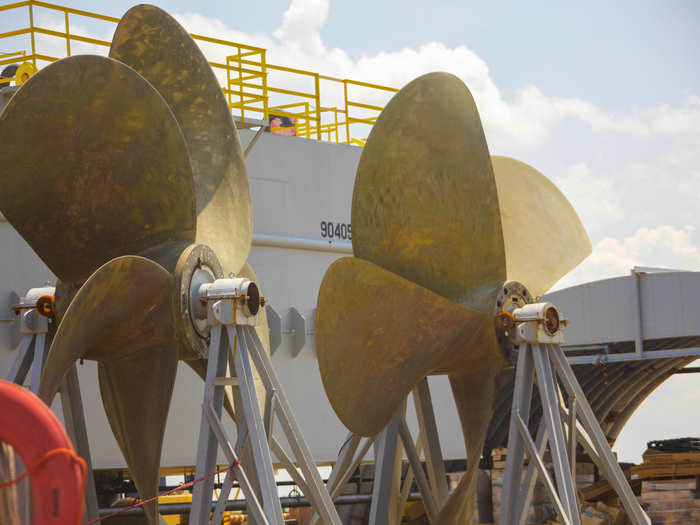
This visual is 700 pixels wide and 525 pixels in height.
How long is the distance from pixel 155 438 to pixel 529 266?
4.22 m

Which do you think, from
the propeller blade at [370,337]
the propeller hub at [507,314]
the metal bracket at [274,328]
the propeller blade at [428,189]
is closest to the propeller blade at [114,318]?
the propeller blade at [370,337]

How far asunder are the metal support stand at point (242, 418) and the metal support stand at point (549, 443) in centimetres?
183

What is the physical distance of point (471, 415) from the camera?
10398 mm

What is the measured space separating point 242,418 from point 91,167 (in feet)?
7.97

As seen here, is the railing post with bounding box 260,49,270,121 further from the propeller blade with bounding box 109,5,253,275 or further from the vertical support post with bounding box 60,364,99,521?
the vertical support post with bounding box 60,364,99,521

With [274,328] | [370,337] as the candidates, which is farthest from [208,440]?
[274,328]

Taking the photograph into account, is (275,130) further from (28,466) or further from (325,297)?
(28,466)

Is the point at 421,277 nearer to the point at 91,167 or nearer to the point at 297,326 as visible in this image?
the point at 91,167

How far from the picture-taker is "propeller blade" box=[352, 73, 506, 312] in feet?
29.8

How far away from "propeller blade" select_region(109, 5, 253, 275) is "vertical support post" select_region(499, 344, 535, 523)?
2828mm

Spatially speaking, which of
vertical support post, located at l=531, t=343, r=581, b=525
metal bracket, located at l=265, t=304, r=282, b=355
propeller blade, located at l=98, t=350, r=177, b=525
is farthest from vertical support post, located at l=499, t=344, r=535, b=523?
metal bracket, located at l=265, t=304, r=282, b=355

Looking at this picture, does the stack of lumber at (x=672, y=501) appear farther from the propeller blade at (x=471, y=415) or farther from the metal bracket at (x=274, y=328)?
the metal bracket at (x=274, y=328)

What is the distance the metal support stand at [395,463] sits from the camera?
33.6 feet

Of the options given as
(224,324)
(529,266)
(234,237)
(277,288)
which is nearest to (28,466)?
(224,324)
